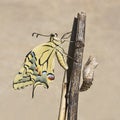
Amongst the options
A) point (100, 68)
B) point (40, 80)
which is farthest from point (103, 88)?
point (40, 80)

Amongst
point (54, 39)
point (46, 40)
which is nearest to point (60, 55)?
point (54, 39)

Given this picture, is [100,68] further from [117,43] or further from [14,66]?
[14,66]

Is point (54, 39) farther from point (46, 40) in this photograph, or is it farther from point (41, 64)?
point (46, 40)

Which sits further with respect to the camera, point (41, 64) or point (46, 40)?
point (46, 40)

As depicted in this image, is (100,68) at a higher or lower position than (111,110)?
higher

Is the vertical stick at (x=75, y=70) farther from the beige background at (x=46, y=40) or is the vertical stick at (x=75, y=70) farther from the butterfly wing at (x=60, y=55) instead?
the beige background at (x=46, y=40)

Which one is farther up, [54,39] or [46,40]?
[46,40]

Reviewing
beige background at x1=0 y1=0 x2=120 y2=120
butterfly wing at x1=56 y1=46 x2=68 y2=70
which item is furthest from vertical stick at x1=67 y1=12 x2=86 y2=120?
beige background at x1=0 y1=0 x2=120 y2=120
